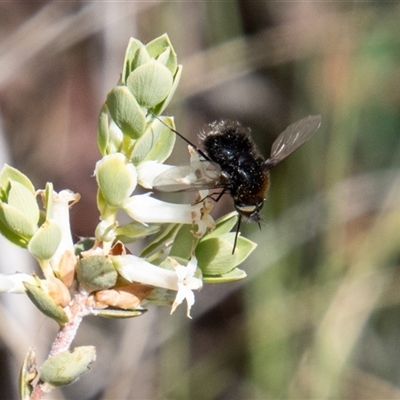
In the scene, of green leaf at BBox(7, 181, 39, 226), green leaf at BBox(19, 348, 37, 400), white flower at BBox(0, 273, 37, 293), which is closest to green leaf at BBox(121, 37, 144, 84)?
green leaf at BBox(7, 181, 39, 226)

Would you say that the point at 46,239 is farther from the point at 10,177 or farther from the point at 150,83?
the point at 150,83

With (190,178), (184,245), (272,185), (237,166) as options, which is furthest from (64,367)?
(272,185)

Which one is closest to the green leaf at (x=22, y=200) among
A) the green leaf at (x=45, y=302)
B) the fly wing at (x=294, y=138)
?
the green leaf at (x=45, y=302)

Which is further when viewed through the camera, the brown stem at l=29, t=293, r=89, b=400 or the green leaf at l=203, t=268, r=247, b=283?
the green leaf at l=203, t=268, r=247, b=283

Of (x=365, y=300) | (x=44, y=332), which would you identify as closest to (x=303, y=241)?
(x=365, y=300)

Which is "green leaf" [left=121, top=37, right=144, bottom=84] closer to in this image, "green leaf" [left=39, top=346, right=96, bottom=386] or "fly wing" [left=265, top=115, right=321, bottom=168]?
"green leaf" [left=39, top=346, right=96, bottom=386]

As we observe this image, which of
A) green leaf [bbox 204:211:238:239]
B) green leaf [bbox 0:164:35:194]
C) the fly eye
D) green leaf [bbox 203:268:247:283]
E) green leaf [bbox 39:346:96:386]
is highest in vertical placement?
green leaf [bbox 0:164:35:194]

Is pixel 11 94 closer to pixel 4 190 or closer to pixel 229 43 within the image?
pixel 229 43
